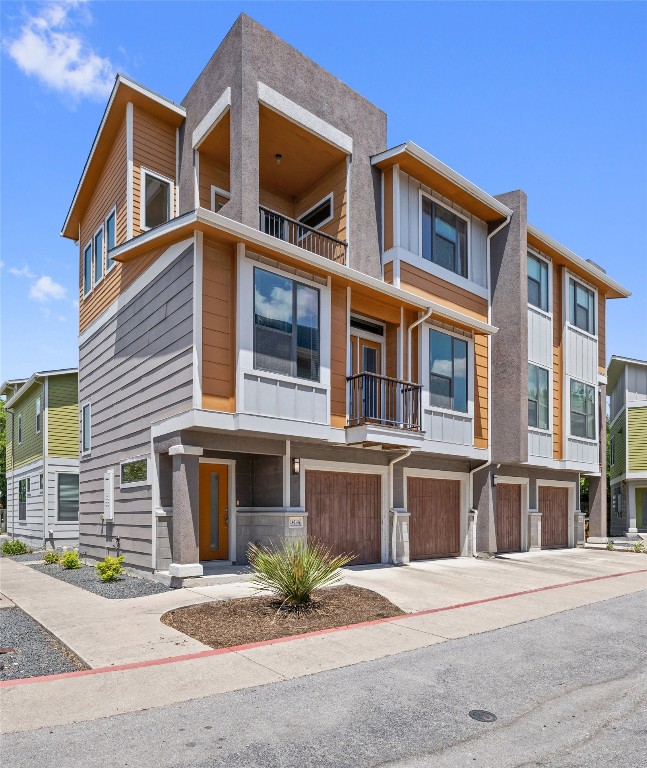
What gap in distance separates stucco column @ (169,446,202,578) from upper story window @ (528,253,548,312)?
488 inches

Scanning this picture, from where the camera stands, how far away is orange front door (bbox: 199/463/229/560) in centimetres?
1359

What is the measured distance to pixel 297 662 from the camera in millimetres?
6883

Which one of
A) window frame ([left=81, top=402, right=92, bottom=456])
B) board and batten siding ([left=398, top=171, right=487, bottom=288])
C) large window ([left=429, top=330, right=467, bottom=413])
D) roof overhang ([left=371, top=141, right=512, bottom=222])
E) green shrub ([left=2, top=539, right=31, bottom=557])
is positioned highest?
roof overhang ([left=371, top=141, right=512, bottom=222])

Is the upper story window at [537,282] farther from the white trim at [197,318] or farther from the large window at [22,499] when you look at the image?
the large window at [22,499]

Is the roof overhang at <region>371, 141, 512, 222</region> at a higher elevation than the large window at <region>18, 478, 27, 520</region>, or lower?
higher

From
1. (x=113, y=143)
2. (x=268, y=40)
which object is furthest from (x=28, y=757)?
(x=113, y=143)

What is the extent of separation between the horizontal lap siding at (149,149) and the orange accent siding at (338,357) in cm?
494

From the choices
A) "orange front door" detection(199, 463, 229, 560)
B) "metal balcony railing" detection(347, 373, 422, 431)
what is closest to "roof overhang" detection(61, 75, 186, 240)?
"metal balcony railing" detection(347, 373, 422, 431)

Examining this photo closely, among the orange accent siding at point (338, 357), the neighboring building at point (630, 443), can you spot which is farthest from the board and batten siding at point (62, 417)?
the neighboring building at point (630, 443)

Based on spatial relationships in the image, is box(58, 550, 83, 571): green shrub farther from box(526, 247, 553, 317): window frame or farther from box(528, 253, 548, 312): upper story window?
box(526, 247, 553, 317): window frame

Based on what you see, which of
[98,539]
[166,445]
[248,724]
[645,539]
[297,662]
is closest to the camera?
[248,724]

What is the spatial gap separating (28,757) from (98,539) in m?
12.2

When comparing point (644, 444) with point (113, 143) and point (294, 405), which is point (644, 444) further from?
point (113, 143)

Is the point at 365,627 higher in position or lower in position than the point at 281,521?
lower
